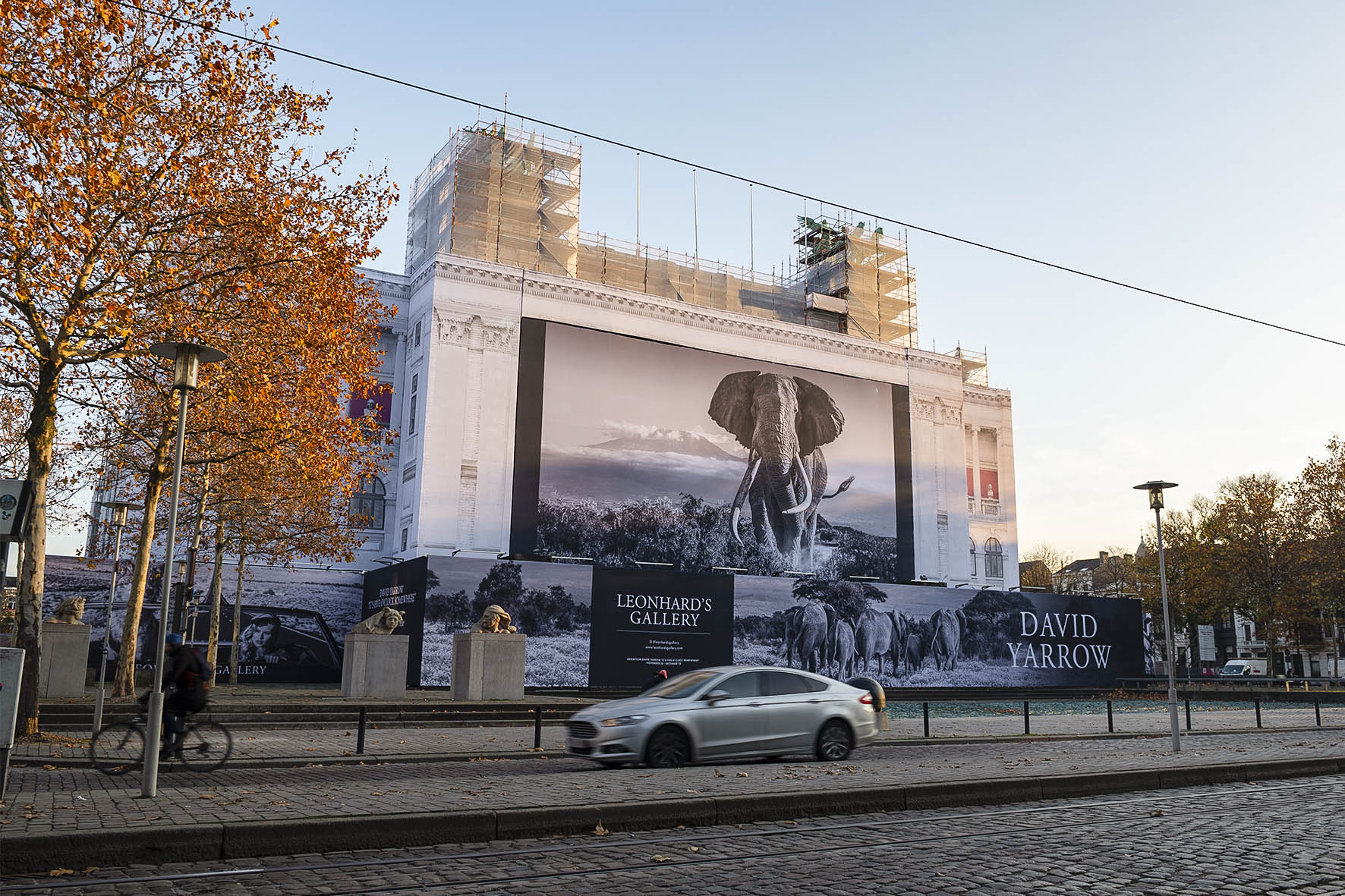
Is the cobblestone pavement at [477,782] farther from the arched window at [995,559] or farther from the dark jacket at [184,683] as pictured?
the arched window at [995,559]

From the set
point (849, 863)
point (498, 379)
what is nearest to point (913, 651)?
point (498, 379)

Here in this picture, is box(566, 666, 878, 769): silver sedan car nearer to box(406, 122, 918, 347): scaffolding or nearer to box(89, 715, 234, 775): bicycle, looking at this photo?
box(89, 715, 234, 775): bicycle

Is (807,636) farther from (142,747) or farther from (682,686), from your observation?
(142,747)

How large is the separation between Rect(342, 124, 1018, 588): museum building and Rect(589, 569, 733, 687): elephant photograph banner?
8662 mm

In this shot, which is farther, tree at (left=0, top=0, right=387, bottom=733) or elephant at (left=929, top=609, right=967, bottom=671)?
elephant at (left=929, top=609, right=967, bottom=671)

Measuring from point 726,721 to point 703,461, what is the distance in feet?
123

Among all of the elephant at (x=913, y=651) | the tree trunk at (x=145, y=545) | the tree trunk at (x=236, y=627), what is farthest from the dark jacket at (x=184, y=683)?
the elephant at (x=913, y=651)

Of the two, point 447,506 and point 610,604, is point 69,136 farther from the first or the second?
point 447,506

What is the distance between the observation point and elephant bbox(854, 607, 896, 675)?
44281mm

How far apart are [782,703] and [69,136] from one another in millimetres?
13620

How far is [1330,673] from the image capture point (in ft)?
247

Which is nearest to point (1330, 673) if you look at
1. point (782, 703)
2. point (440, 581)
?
point (440, 581)

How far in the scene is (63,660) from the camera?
2408cm

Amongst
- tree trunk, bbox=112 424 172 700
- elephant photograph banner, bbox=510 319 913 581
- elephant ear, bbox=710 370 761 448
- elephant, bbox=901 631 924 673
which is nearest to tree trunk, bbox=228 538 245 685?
elephant photograph banner, bbox=510 319 913 581
